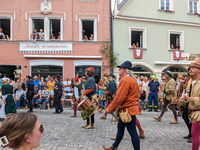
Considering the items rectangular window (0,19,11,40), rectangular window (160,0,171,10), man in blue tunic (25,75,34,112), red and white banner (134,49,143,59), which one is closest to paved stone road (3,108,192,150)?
man in blue tunic (25,75,34,112)

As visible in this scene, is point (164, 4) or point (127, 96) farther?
point (164, 4)

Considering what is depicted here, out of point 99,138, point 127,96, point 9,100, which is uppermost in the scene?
point 127,96

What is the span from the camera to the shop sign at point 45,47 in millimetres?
16172

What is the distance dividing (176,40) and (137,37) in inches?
166

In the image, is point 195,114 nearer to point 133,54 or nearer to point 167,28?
point 133,54

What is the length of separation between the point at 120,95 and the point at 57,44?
13.4m

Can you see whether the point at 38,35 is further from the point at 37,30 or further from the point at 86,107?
the point at 86,107

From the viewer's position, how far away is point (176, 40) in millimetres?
19297

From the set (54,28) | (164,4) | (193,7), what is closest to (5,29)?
(54,28)

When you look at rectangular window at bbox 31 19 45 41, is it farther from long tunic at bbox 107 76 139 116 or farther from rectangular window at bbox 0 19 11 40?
long tunic at bbox 107 76 139 116

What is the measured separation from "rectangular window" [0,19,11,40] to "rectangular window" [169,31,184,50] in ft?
47.5

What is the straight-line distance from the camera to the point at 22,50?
1612 centimetres

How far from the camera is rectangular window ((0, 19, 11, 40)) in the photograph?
1642 centimetres

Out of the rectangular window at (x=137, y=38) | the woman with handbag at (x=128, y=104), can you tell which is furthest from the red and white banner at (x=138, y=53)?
the woman with handbag at (x=128, y=104)
